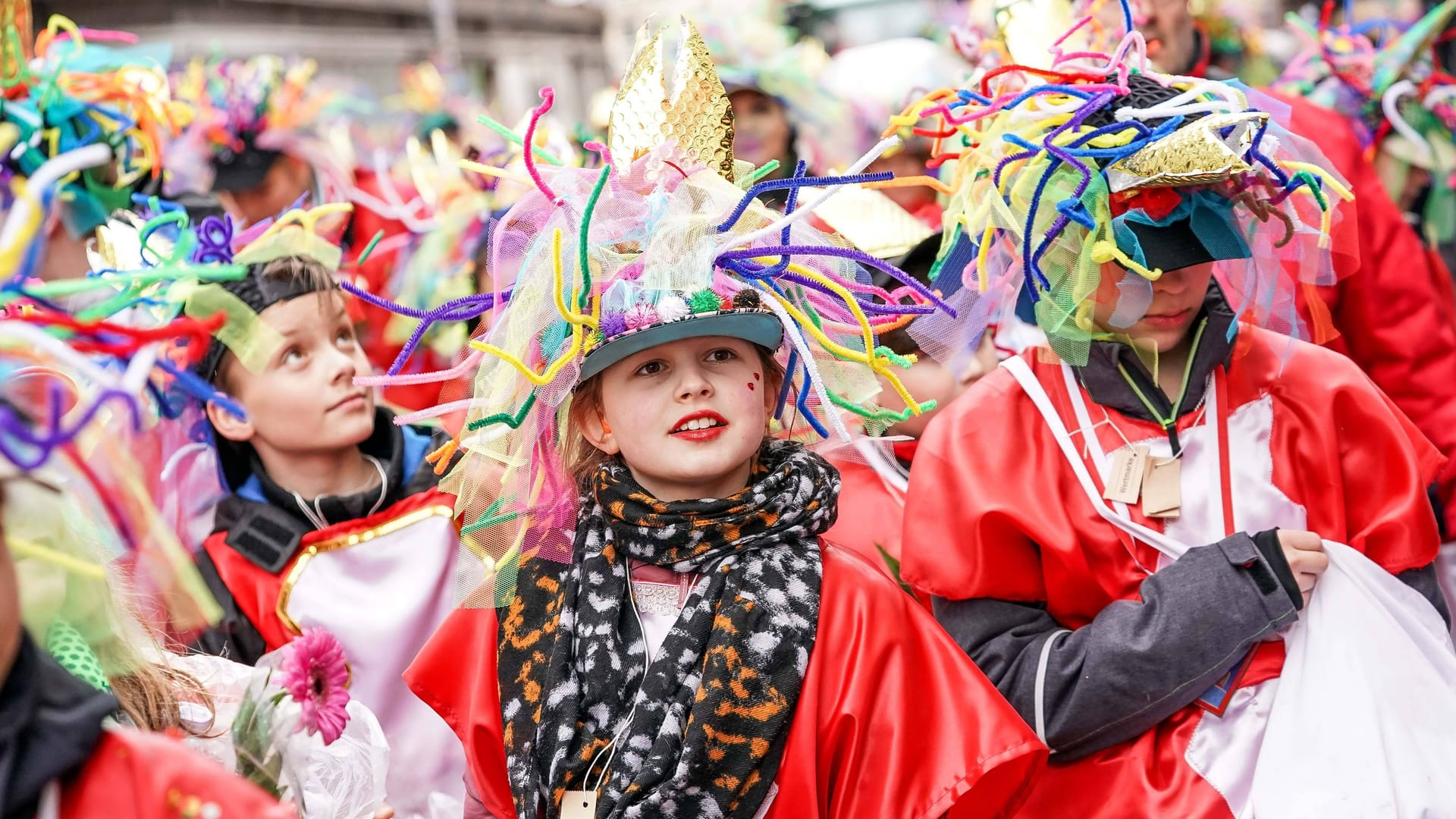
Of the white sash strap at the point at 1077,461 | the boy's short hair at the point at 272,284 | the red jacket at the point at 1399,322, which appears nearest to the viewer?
the white sash strap at the point at 1077,461

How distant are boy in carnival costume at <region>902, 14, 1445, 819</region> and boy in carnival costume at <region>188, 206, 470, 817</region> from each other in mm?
1294

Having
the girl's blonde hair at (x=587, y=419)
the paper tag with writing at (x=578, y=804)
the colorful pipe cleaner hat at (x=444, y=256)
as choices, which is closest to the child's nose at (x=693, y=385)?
the girl's blonde hair at (x=587, y=419)

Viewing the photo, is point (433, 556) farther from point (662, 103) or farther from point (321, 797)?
point (662, 103)

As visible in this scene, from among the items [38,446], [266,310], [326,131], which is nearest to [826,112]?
[326,131]

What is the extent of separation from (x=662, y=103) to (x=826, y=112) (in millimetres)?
3485

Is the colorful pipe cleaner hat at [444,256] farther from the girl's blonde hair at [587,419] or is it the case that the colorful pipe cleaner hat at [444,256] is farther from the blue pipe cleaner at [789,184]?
the blue pipe cleaner at [789,184]

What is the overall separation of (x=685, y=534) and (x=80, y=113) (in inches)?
112

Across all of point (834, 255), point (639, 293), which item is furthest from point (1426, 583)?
point (639, 293)

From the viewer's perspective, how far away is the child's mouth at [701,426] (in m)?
2.44

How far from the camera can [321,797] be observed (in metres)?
2.46

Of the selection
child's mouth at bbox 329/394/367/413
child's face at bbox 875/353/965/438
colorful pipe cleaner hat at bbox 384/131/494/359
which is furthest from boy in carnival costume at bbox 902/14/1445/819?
colorful pipe cleaner hat at bbox 384/131/494/359

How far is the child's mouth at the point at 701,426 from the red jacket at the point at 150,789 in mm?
1039

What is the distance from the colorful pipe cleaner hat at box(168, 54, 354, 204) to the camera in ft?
19.4

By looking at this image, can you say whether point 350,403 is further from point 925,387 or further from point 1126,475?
point 1126,475
